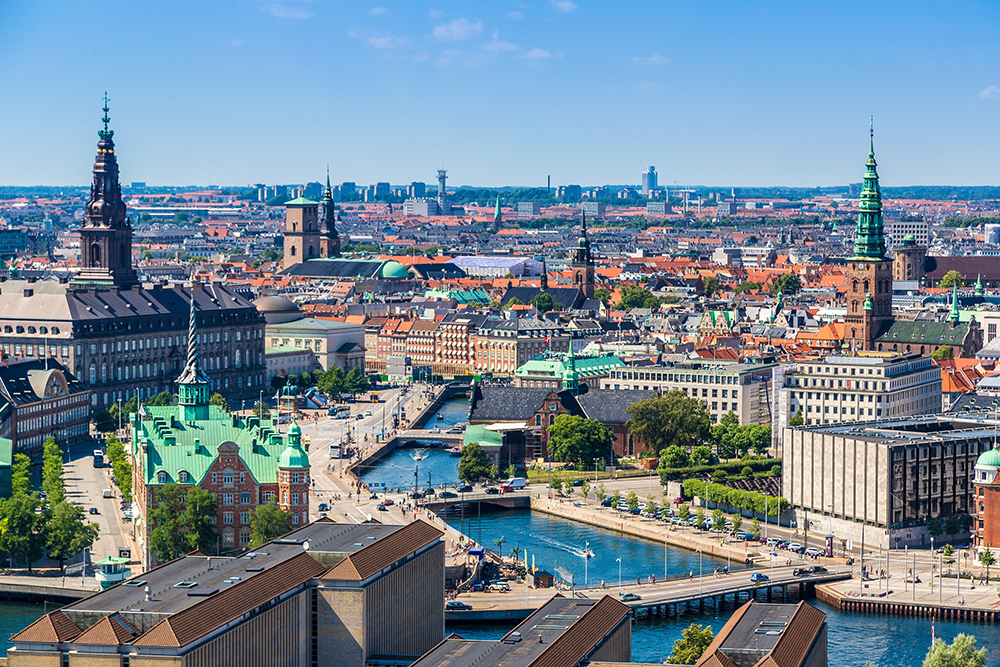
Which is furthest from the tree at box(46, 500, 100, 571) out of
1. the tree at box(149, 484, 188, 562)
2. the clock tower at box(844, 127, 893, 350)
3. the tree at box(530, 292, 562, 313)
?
the tree at box(530, 292, 562, 313)

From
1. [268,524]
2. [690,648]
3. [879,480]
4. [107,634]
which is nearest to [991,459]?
[879,480]

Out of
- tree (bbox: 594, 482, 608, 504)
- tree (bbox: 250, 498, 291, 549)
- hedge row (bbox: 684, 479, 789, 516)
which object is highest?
tree (bbox: 250, 498, 291, 549)

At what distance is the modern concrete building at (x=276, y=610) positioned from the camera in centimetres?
4531

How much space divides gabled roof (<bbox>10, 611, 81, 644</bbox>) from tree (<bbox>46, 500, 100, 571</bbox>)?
23.6 meters

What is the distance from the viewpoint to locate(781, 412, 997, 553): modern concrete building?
76.1m

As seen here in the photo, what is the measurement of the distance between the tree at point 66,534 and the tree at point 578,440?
1154 inches

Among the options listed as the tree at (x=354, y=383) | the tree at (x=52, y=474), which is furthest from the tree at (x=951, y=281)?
the tree at (x=52, y=474)

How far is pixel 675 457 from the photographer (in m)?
92.4

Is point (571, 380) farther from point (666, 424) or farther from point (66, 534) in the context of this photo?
point (66, 534)

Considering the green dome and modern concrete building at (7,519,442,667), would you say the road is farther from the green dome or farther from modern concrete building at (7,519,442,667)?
the green dome

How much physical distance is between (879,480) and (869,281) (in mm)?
58265

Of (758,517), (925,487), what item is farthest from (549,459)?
(925,487)

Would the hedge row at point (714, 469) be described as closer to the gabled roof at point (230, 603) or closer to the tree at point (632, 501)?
the tree at point (632, 501)

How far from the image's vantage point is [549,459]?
9638 centimetres
